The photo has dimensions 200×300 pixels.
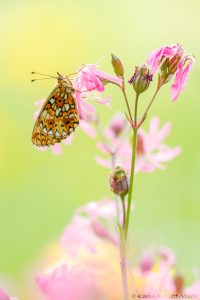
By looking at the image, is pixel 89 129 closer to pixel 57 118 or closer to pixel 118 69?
pixel 57 118

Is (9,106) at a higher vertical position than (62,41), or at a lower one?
lower

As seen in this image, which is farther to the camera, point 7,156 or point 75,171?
point 7,156

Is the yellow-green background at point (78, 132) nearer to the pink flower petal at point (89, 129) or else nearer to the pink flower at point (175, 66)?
the pink flower petal at point (89, 129)

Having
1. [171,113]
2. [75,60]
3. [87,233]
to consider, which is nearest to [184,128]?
[171,113]

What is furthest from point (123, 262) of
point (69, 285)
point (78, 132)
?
point (78, 132)

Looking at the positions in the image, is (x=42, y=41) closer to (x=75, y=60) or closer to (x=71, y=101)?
(x=75, y=60)

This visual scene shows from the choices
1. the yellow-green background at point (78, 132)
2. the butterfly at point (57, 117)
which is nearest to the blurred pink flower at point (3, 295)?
the yellow-green background at point (78, 132)

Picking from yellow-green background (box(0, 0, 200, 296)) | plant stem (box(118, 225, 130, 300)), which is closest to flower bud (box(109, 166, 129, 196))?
plant stem (box(118, 225, 130, 300))

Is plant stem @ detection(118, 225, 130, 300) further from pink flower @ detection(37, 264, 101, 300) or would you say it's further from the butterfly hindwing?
the butterfly hindwing
